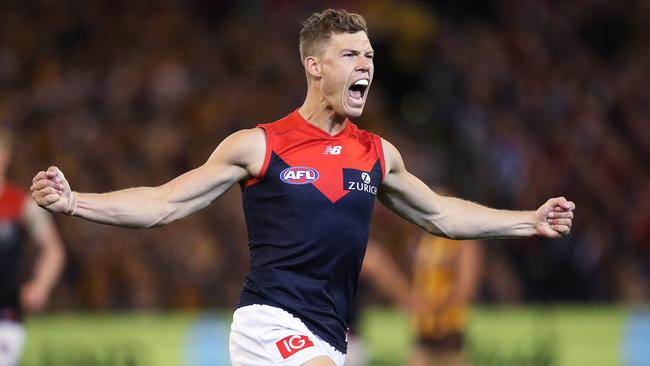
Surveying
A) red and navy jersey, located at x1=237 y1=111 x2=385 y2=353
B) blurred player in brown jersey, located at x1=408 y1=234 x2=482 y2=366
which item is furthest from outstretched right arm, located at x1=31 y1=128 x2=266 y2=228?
blurred player in brown jersey, located at x1=408 y1=234 x2=482 y2=366

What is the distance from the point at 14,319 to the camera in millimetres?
8797

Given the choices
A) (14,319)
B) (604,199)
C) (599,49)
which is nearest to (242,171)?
(14,319)

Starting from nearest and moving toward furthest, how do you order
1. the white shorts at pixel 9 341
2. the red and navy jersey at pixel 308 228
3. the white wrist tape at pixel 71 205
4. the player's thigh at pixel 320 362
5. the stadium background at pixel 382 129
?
the white wrist tape at pixel 71 205, the player's thigh at pixel 320 362, the red and navy jersey at pixel 308 228, the white shorts at pixel 9 341, the stadium background at pixel 382 129

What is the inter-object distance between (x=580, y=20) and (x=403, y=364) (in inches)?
306

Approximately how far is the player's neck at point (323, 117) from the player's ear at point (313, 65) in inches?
4.3

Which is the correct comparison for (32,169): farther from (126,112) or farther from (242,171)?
(242,171)

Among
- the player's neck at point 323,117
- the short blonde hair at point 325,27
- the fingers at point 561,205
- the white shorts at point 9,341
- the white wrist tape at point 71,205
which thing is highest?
the short blonde hair at point 325,27

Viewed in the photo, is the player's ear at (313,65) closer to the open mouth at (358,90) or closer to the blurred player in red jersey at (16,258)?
the open mouth at (358,90)

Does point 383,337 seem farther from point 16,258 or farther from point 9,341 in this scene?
point 9,341

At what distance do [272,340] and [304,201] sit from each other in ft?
2.13

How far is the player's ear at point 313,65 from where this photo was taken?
19.2 feet

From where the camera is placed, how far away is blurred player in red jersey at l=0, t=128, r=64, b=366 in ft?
28.7

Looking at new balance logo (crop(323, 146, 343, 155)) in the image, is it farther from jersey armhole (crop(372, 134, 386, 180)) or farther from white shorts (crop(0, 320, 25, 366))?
white shorts (crop(0, 320, 25, 366))

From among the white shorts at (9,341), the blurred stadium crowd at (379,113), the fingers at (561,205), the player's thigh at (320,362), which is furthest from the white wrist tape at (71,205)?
the blurred stadium crowd at (379,113)
